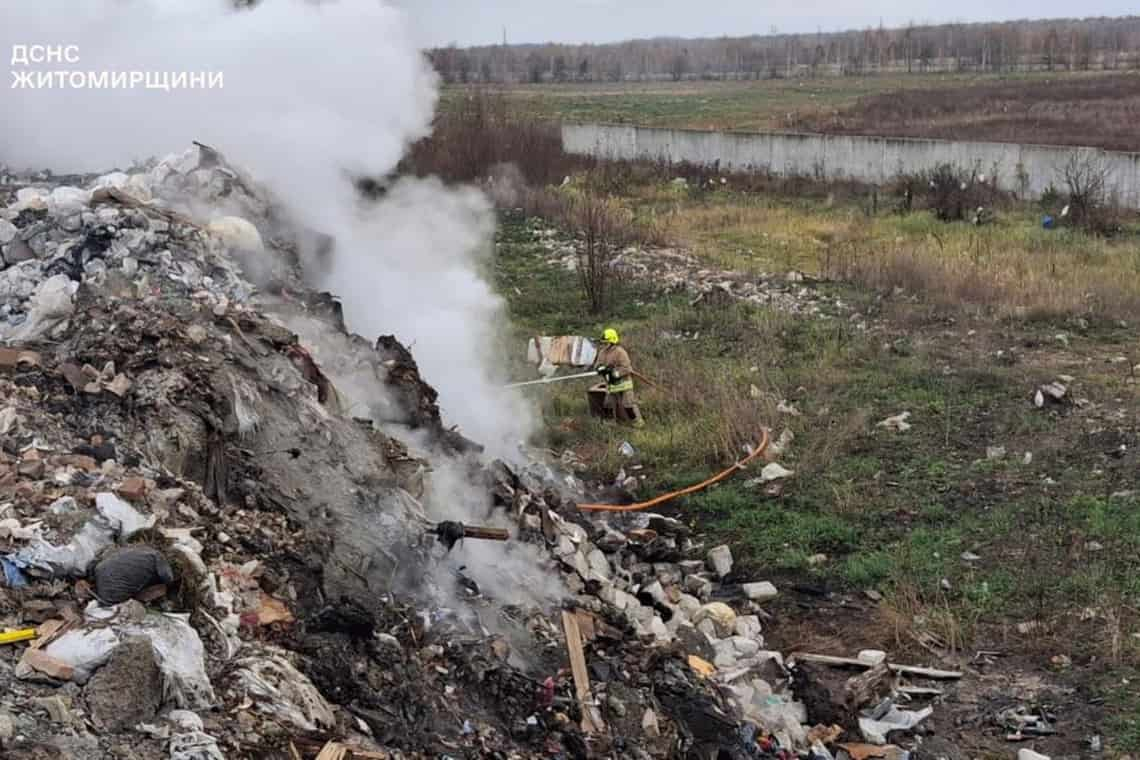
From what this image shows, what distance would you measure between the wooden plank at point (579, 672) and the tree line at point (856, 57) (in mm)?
48050

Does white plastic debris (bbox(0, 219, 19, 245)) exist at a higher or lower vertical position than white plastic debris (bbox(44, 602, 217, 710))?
higher

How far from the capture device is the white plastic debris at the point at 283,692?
4.45 m

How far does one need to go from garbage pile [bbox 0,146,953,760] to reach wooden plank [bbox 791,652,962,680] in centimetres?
35

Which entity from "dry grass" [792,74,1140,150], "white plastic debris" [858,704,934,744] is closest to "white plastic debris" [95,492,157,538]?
"white plastic debris" [858,704,934,744]

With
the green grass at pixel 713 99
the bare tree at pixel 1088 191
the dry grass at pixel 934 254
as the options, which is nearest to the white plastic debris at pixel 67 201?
the dry grass at pixel 934 254

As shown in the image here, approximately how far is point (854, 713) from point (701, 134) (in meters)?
24.9

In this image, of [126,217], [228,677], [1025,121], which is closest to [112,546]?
[228,677]

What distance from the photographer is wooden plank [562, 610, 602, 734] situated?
18.0ft

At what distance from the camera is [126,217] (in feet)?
26.5

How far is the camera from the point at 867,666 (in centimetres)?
714

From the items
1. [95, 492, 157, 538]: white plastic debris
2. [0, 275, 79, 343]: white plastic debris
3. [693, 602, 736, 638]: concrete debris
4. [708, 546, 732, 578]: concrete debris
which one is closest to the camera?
[95, 492, 157, 538]: white plastic debris

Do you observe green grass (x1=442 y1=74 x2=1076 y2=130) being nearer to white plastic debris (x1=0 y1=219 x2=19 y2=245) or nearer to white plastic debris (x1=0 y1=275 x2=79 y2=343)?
white plastic debris (x1=0 y1=219 x2=19 y2=245)

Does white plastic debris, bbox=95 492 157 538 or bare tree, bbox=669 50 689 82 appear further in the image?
bare tree, bbox=669 50 689 82

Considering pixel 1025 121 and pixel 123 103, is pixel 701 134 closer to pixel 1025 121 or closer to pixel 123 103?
pixel 1025 121
